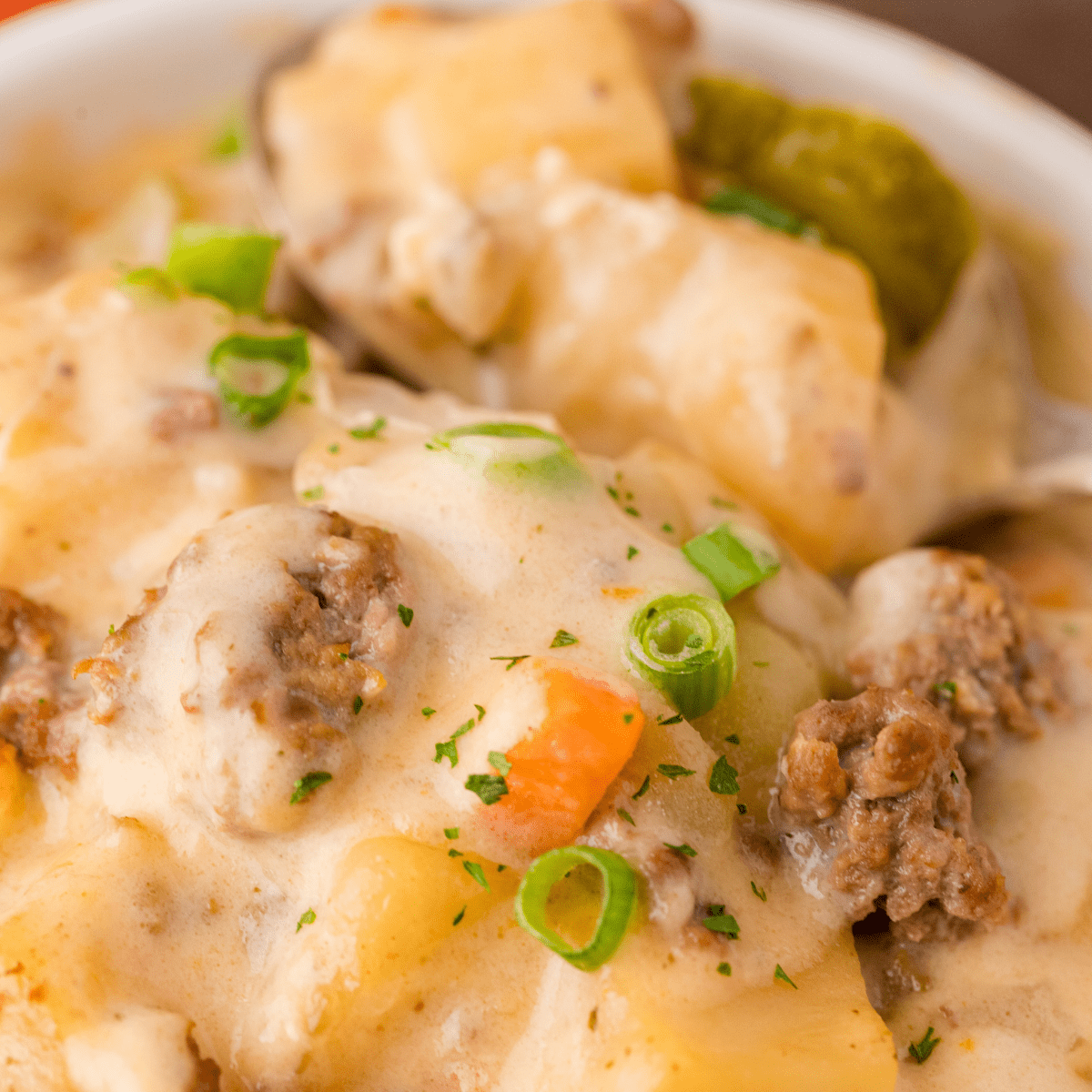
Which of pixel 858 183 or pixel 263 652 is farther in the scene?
pixel 858 183

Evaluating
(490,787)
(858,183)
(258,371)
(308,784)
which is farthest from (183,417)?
(858,183)

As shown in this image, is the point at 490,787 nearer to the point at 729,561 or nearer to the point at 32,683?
the point at 729,561

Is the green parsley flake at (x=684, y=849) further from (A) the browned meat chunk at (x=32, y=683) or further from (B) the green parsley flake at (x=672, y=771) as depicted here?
(A) the browned meat chunk at (x=32, y=683)

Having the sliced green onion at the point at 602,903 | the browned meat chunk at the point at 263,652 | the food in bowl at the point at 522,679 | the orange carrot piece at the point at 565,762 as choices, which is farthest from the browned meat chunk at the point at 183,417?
the sliced green onion at the point at 602,903

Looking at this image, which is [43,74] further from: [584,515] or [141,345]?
[584,515]

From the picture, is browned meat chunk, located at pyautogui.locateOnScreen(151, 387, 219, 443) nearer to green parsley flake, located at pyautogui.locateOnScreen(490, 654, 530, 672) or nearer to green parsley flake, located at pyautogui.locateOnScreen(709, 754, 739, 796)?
green parsley flake, located at pyautogui.locateOnScreen(490, 654, 530, 672)
